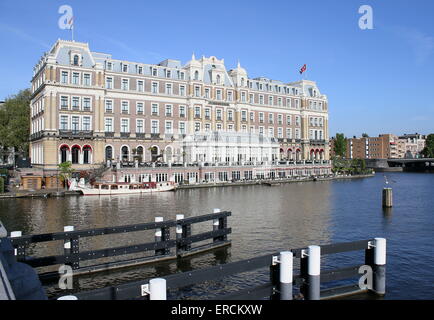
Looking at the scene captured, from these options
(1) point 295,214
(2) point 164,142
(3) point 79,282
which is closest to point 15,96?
(2) point 164,142

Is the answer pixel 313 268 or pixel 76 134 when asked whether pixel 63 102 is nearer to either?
pixel 76 134

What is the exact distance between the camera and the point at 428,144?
615 ft

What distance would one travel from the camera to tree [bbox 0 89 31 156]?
9138 centimetres

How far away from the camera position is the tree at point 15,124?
3597 inches

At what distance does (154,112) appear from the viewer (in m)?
85.3

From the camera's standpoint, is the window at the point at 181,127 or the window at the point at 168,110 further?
the window at the point at 181,127

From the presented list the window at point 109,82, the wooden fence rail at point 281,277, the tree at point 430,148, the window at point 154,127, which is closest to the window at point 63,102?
the window at point 109,82

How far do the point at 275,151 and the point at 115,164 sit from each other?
44.8 metres

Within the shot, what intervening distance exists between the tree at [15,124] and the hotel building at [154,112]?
11.7 meters

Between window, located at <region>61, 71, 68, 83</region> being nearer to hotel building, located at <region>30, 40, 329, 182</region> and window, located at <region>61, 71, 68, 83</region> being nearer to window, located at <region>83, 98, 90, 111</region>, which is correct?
hotel building, located at <region>30, 40, 329, 182</region>

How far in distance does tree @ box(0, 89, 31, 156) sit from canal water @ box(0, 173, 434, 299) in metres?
45.5

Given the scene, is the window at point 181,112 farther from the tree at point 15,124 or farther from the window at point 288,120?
the tree at point 15,124

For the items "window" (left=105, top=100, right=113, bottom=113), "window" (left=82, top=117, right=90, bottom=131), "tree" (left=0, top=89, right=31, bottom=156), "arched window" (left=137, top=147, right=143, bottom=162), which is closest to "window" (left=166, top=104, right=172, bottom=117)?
"arched window" (left=137, top=147, right=143, bottom=162)

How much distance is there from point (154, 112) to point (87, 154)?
57.3 ft
